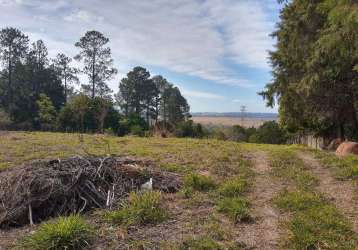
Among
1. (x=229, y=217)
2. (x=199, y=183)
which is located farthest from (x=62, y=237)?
(x=199, y=183)

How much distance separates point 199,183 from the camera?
5781 millimetres

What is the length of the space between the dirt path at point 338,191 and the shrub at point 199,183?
1615 millimetres

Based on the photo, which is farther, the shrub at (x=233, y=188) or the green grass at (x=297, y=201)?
the shrub at (x=233, y=188)

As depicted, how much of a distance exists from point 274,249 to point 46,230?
222cm

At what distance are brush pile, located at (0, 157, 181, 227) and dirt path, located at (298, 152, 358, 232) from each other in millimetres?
2222

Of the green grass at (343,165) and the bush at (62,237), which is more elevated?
the green grass at (343,165)

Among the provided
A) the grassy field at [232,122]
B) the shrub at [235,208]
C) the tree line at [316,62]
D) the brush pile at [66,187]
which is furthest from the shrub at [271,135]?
the shrub at [235,208]

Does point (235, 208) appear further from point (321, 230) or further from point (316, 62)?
point (316, 62)

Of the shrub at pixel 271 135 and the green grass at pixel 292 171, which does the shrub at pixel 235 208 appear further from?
the shrub at pixel 271 135

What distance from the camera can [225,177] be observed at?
6512 millimetres

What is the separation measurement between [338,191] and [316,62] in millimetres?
4000

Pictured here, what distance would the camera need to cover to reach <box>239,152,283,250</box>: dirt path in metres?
3.91

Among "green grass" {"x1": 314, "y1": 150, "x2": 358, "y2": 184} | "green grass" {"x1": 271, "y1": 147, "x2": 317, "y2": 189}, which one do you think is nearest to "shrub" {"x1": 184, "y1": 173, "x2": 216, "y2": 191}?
"green grass" {"x1": 271, "y1": 147, "x2": 317, "y2": 189}

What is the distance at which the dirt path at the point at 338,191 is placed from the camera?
473cm
